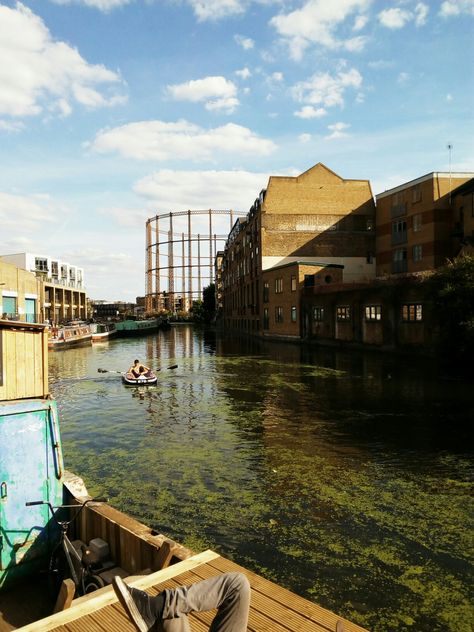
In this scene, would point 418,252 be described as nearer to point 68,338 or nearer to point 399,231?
point 399,231

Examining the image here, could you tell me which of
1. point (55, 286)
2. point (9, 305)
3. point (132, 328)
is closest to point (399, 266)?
point (132, 328)

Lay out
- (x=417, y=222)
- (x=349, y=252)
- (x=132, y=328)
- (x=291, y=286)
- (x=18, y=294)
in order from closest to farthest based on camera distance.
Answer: (x=417, y=222) → (x=291, y=286) → (x=349, y=252) → (x=18, y=294) → (x=132, y=328)

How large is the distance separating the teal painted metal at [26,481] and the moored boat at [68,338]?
50830mm

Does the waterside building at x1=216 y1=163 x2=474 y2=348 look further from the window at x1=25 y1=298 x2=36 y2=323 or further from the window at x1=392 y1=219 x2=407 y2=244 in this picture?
the window at x1=25 y1=298 x2=36 y2=323

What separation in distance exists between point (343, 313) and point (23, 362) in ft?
148

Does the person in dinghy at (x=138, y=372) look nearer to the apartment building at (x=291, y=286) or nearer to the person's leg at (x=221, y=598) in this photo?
the person's leg at (x=221, y=598)

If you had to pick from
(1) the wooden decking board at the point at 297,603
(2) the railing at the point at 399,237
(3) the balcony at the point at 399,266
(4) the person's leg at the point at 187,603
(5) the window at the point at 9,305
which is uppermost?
(2) the railing at the point at 399,237

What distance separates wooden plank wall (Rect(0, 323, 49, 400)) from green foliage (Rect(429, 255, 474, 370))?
28.5 metres

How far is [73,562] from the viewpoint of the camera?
7.22 metres

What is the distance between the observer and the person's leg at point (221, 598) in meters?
3.88

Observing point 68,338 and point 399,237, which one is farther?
point 68,338

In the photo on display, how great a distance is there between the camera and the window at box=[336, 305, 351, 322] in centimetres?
5022

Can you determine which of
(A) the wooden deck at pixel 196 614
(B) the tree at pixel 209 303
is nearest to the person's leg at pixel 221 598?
(A) the wooden deck at pixel 196 614

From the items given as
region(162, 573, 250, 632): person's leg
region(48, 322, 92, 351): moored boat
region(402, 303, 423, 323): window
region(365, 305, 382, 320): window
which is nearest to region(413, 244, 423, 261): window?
region(365, 305, 382, 320): window
